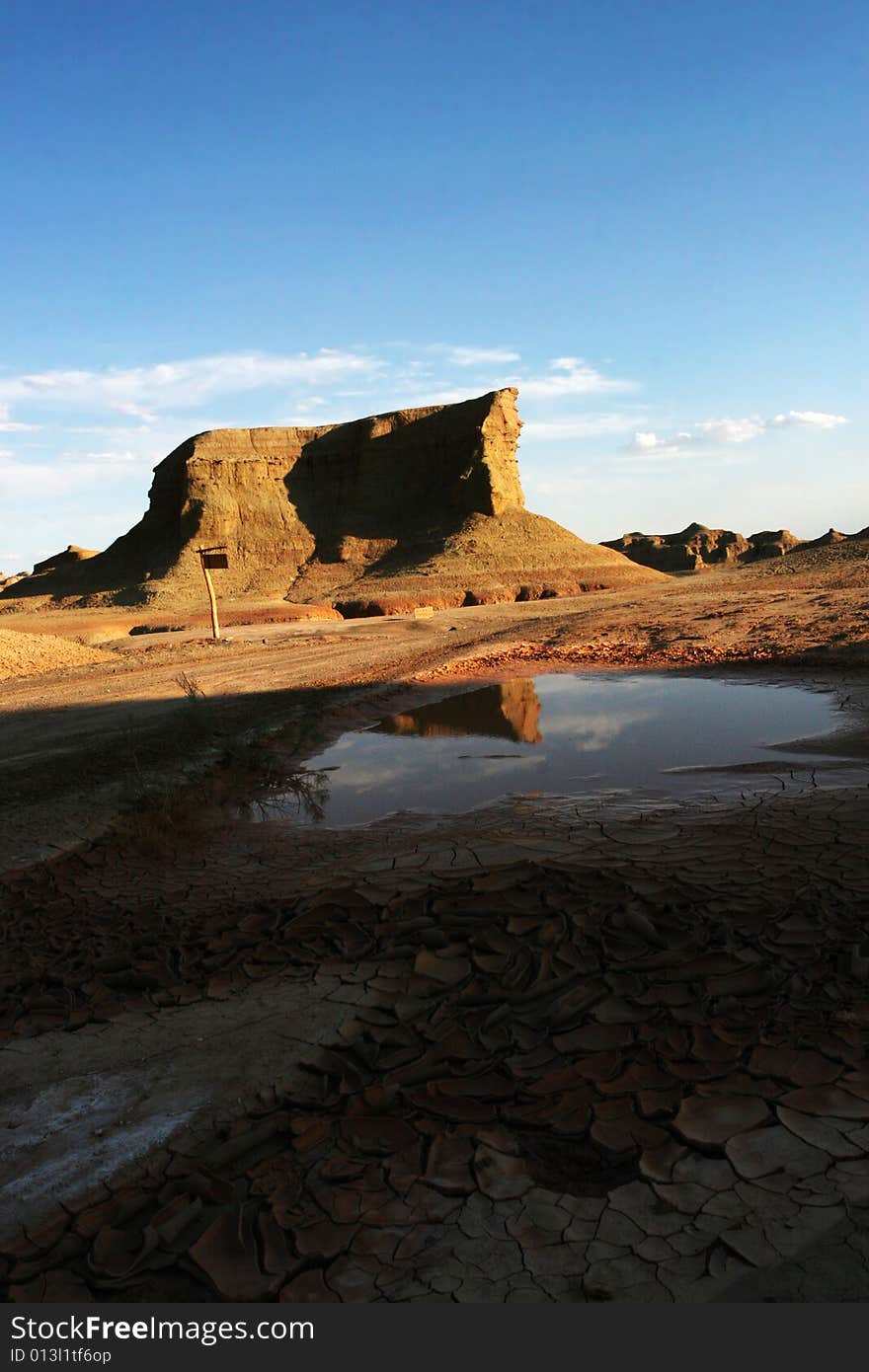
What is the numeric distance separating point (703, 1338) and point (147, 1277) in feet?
4.96

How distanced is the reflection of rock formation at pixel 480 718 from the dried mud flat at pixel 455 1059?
396cm

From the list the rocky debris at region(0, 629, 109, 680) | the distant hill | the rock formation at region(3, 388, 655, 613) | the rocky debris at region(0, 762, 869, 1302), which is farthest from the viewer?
the distant hill

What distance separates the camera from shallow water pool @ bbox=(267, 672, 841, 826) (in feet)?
24.6

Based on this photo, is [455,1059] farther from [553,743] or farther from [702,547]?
[702,547]

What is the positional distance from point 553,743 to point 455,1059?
6.21m

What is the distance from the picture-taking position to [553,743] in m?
9.30

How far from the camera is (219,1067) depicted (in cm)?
335

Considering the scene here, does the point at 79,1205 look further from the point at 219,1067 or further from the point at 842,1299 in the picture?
the point at 842,1299

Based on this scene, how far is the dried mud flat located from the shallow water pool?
1100 millimetres

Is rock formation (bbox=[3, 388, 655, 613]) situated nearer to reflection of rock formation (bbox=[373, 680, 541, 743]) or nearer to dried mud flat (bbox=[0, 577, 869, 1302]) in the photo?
reflection of rock formation (bbox=[373, 680, 541, 743])

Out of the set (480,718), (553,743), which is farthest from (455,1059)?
(480,718)

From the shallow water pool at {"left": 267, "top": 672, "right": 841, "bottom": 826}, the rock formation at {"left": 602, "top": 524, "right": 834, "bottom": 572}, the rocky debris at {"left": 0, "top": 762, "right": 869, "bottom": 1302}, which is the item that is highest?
the rock formation at {"left": 602, "top": 524, "right": 834, "bottom": 572}

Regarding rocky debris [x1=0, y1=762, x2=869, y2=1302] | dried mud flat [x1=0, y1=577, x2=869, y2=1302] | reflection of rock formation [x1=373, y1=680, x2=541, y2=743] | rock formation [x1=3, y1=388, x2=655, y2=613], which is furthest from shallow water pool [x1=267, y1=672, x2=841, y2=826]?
rock formation [x1=3, y1=388, x2=655, y2=613]

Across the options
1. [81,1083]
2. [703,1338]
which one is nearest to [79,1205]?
[81,1083]
